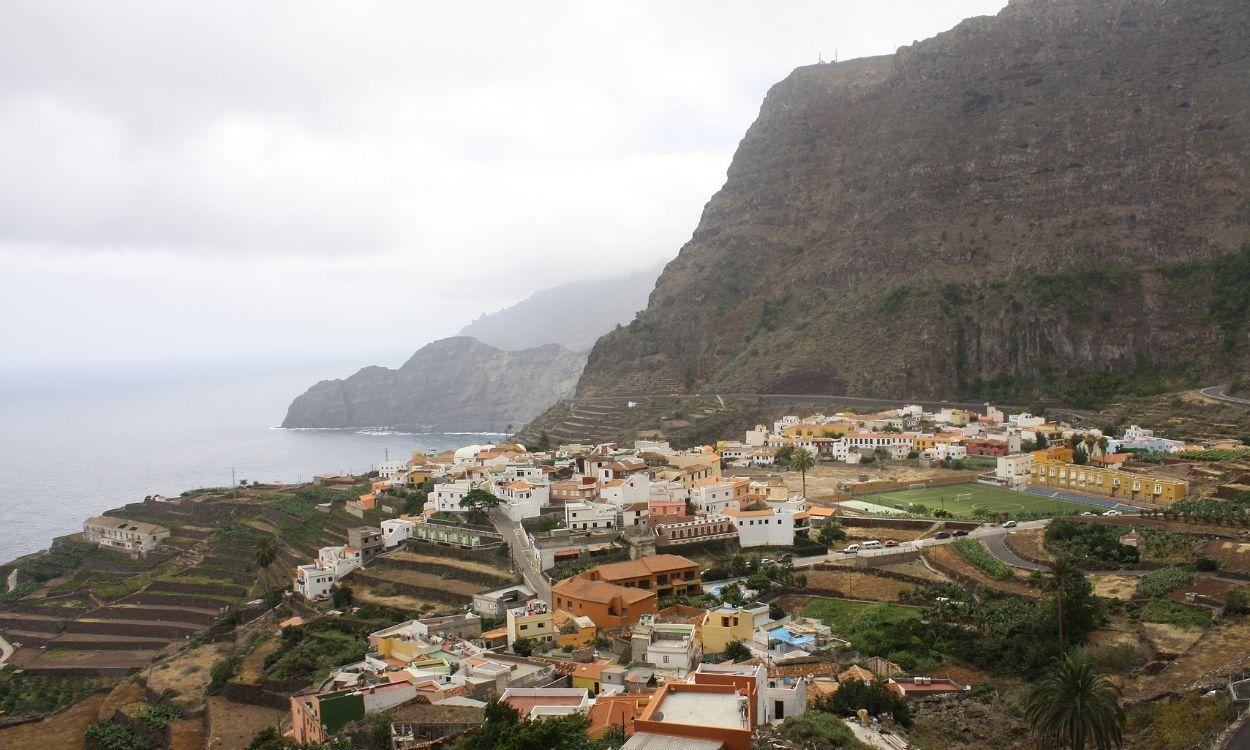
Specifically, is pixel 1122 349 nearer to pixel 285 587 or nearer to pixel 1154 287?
pixel 1154 287

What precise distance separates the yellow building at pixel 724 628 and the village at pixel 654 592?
0.08 meters

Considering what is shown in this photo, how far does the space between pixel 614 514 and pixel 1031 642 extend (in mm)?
17608

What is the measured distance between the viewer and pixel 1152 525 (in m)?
34.2

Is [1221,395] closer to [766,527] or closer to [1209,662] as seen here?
[766,527]

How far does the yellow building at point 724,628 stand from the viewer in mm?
25234

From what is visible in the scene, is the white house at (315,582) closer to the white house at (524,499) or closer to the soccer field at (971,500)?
the white house at (524,499)

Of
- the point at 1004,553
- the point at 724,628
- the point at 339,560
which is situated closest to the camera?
the point at 724,628

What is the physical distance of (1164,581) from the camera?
27.8 m

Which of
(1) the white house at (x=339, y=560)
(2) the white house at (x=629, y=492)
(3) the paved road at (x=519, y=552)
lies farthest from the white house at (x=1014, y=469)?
(1) the white house at (x=339, y=560)

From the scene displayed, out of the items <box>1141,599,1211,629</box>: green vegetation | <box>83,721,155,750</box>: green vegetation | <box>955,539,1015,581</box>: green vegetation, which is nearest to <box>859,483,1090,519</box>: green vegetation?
<box>955,539,1015,581</box>: green vegetation

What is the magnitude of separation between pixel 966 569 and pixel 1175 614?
23.6 ft

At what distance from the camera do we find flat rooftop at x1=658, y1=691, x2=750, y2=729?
12.9 m

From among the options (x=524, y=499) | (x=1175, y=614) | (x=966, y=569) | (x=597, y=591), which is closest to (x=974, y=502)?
(x=966, y=569)

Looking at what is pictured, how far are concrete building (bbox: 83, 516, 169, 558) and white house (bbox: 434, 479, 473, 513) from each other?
1909cm
